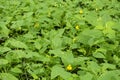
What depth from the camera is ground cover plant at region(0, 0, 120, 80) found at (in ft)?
6.39

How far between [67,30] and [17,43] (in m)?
0.89

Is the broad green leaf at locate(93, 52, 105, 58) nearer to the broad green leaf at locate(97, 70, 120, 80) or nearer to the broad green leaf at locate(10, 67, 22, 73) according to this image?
the broad green leaf at locate(97, 70, 120, 80)

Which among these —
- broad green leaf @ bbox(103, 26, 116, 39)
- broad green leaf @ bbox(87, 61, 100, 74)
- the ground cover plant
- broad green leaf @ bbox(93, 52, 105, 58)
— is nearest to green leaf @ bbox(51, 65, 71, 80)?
the ground cover plant

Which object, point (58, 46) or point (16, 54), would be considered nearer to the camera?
point (16, 54)

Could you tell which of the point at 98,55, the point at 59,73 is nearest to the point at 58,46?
the point at 98,55

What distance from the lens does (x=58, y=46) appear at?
231 centimetres

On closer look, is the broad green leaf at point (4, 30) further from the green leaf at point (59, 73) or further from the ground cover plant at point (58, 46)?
the green leaf at point (59, 73)

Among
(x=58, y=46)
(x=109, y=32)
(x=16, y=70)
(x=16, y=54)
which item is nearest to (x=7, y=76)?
(x=16, y=70)

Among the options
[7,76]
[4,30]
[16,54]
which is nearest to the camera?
[7,76]

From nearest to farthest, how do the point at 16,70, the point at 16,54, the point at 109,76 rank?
1. the point at 109,76
2. the point at 16,70
3. the point at 16,54

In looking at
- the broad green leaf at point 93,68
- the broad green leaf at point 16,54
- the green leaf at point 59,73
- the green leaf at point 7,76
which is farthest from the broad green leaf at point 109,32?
the green leaf at point 7,76

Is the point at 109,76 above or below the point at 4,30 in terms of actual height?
below

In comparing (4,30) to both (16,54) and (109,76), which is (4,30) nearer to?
(16,54)

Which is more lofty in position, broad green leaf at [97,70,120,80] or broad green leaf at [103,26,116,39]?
broad green leaf at [103,26,116,39]
